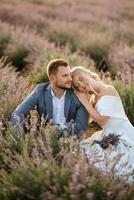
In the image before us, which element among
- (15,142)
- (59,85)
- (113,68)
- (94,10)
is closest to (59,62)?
(59,85)

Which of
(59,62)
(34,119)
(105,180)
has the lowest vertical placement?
(105,180)

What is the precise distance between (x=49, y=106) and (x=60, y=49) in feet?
17.6

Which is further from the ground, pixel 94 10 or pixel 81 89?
pixel 94 10

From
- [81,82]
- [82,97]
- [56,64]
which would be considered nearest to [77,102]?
[82,97]

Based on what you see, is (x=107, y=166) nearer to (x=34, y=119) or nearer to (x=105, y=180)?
(x=105, y=180)

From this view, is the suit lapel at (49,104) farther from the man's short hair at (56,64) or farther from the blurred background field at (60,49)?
the blurred background field at (60,49)

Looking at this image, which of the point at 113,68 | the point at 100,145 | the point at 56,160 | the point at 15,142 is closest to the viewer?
the point at 56,160

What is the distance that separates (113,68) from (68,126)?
206 inches

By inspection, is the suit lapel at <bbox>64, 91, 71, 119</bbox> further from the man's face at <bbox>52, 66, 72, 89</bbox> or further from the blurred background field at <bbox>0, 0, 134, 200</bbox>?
the blurred background field at <bbox>0, 0, 134, 200</bbox>

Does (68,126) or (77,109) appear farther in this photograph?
(77,109)

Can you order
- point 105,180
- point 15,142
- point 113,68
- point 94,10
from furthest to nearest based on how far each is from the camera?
point 94,10 < point 113,68 < point 15,142 < point 105,180

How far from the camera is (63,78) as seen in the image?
6.21 metres

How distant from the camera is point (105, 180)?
14.6ft

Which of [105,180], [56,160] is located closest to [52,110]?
[56,160]
